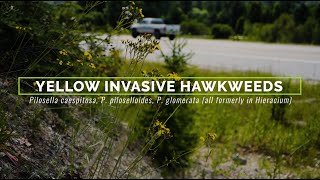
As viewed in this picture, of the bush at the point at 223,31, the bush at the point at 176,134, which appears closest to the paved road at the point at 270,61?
the bush at the point at 176,134

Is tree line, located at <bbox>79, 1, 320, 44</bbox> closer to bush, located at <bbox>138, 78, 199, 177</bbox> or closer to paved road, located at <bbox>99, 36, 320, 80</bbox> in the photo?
paved road, located at <bbox>99, 36, 320, 80</bbox>

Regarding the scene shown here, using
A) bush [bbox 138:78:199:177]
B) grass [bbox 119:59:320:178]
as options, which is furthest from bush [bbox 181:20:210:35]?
bush [bbox 138:78:199:177]

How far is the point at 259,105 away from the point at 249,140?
43 centimetres

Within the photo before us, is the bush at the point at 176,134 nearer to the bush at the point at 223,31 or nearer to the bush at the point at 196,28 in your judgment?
the bush at the point at 223,31

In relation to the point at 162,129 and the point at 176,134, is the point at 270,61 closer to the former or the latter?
the point at 176,134

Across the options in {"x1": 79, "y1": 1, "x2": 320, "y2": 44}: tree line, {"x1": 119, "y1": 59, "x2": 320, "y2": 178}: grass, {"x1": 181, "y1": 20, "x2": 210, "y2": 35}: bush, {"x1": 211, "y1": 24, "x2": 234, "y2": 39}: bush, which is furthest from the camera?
{"x1": 181, "y1": 20, "x2": 210, "y2": 35}: bush

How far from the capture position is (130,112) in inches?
203

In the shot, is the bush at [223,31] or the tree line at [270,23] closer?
the tree line at [270,23]

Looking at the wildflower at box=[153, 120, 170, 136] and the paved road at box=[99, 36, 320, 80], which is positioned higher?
the wildflower at box=[153, 120, 170, 136]

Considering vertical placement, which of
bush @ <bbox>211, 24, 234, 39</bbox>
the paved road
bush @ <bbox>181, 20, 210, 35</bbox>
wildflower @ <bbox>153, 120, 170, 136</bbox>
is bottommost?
bush @ <bbox>181, 20, 210, 35</bbox>

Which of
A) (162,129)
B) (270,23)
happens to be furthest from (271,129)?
(270,23)

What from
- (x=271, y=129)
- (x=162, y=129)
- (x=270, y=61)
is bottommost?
(x=270, y=61)

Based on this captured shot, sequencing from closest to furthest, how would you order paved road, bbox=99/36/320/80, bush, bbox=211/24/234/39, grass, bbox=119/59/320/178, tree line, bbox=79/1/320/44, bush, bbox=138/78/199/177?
bush, bbox=138/78/199/177 → grass, bbox=119/59/320/178 → paved road, bbox=99/36/320/80 → tree line, bbox=79/1/320/44 → bush, bbox=211/24/234/39

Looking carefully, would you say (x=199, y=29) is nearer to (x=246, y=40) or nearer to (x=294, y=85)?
(x=246, y=40)
